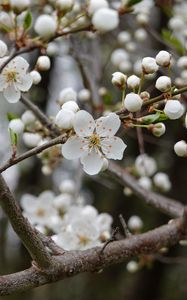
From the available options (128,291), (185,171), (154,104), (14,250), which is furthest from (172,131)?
(154,104)

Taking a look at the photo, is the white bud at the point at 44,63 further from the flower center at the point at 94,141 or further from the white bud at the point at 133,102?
the white bud at the point at 133,102

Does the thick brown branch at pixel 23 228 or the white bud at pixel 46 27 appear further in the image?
the thick brown branch at pixel 23 228

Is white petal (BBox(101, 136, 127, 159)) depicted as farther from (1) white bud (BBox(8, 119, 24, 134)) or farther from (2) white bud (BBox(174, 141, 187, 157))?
(1) white bud (BBox(8, 119, 24, 134))

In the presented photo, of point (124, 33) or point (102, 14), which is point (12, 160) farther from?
point (124, 33)

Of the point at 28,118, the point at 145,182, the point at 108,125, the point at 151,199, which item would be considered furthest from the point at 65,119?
the point at 145,182

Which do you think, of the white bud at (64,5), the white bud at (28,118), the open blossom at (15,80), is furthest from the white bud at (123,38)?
the white bud at (64,5)

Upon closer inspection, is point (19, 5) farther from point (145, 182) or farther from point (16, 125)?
point (145, 182)
